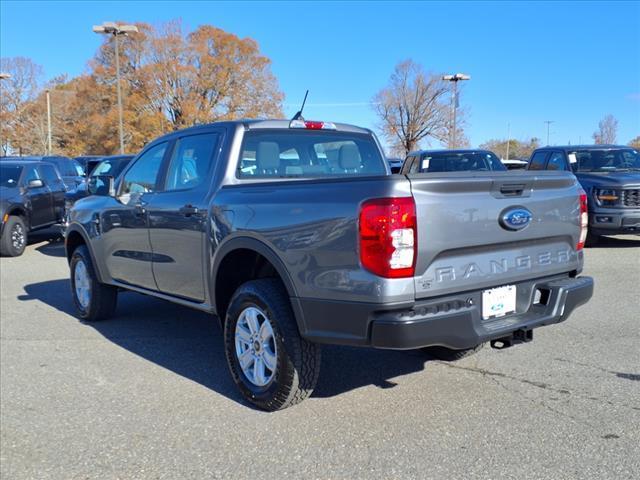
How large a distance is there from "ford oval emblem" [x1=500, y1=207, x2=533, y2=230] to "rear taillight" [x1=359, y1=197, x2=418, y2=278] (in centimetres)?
69

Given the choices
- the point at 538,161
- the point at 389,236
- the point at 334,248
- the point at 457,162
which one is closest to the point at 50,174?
the point at 457,162

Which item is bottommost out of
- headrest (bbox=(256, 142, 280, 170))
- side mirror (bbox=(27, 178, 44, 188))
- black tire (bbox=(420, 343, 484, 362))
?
black tire (bbox=(420, 343, 484, 362))

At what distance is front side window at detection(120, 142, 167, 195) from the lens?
17.2ft

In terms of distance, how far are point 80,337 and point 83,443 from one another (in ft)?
8.02

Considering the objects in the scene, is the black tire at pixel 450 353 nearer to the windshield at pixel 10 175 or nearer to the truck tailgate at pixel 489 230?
the truck tailgate at pixel 489 230

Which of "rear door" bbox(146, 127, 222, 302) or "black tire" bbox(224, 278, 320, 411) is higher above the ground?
"rear door" bbox(146, 127, 222, 302)

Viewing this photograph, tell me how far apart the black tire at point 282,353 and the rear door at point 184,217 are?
71cm

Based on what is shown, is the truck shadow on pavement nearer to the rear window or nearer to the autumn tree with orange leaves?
the rear window

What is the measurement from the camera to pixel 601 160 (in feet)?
37.8

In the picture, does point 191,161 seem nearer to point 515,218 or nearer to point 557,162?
point 515,218

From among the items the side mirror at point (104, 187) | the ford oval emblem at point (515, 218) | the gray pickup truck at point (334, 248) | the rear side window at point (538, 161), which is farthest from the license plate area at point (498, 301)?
the rear side window at point (538, 161)

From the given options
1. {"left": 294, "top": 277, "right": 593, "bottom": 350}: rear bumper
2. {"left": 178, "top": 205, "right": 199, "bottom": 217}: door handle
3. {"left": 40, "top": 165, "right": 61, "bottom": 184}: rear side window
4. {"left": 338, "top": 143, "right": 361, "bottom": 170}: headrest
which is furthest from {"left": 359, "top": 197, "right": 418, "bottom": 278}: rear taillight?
{"left": 40, "top": 165, "right": 61, "bottom": 184}: rear side window

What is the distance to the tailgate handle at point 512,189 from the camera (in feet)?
11.5

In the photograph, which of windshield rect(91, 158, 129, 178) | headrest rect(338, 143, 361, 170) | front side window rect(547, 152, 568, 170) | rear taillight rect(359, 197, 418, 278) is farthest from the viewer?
windshield rect(91, 158, 129, 178)
